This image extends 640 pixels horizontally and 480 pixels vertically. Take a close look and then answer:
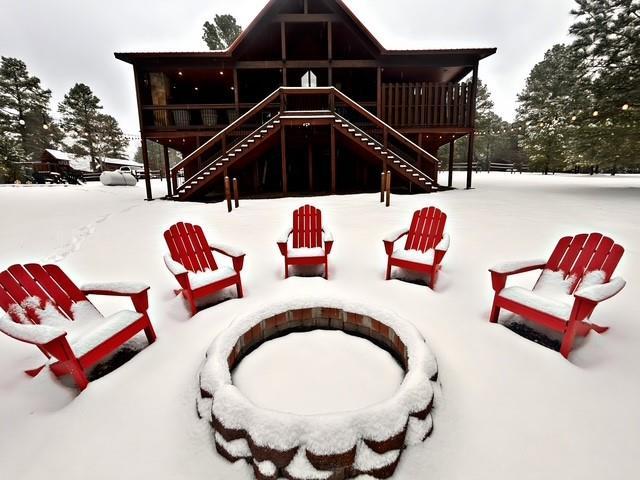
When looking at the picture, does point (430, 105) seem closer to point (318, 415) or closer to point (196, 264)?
point (196, 264)

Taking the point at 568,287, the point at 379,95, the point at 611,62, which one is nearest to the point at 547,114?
the point at 611,62

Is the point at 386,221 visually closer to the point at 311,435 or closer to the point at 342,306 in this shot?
the point at 342,306

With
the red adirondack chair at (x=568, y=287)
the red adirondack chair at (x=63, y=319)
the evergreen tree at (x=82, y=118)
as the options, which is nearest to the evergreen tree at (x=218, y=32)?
the evergreen tree at (x=82, y=118)

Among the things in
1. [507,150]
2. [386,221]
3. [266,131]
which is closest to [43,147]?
[266,131]

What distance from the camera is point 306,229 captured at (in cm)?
452

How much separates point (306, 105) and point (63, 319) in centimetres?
1227

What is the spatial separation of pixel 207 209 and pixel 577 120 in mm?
14547

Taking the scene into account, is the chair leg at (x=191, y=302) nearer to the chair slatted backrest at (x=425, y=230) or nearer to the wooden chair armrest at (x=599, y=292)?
the chair slatted backrest at (x=425, y=230)

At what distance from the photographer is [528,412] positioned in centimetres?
203

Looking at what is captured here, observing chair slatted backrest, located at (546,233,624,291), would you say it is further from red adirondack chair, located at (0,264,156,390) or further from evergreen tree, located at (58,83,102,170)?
evergreen tree, located at (58,83,102,170)

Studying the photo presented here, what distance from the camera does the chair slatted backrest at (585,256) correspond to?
9.06ft

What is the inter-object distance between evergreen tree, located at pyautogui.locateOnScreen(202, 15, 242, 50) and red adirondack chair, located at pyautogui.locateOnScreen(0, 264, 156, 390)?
30.1 metres

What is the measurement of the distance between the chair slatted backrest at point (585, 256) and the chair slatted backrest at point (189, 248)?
12.6 feet

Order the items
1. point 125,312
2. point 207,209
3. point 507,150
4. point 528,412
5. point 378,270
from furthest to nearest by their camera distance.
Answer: point 507,150 < point 207,209 < point 378,270 < point 125,312 < point 528,412
